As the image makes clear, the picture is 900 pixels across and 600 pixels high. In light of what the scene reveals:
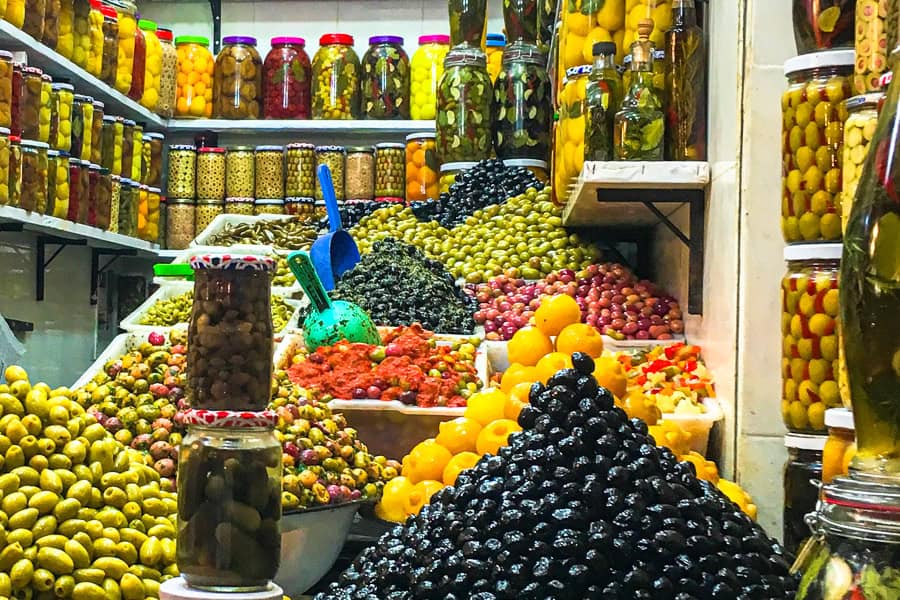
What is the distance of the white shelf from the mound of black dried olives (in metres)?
3.41

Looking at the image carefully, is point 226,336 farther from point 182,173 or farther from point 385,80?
point 182,173

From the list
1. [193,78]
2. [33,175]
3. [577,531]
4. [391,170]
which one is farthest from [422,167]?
[577,531]

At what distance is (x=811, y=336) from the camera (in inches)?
72.2

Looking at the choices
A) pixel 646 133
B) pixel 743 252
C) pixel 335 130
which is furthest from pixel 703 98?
pixel 335 130

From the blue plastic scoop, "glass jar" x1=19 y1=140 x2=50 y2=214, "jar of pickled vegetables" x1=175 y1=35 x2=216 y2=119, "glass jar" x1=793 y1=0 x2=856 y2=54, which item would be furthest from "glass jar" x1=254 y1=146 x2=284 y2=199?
"glass jar" x1=793 y1=0 x2=856 y2=54

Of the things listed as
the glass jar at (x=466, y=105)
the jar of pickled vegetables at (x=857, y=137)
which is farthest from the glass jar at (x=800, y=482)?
the glass jar at (x=466, y=105)

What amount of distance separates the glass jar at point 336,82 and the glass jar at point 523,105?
113cm

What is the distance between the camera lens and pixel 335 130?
632cm

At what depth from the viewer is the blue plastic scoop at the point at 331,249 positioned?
4.61m

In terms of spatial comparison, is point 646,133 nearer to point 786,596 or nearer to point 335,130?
point 786,596

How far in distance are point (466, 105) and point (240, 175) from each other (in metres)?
1.51

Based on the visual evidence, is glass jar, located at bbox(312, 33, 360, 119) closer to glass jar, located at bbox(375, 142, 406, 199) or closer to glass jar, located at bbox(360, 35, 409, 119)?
glass jar, located at bbox(360, 35, 409, 119)

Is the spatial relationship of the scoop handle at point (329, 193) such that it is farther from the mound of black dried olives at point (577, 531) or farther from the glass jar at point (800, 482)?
the mound of black dried olives at point (577, 531)

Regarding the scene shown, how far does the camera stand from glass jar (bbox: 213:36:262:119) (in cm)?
638
